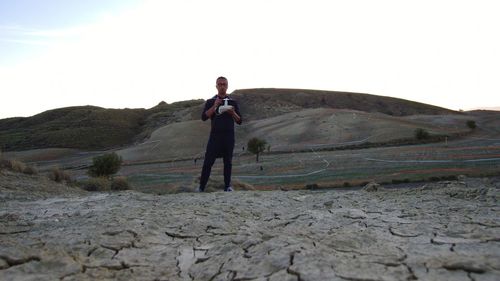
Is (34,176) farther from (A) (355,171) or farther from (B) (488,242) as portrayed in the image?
(A) (355,171)

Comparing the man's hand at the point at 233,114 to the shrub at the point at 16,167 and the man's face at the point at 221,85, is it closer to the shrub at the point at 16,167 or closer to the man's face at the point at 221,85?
the man's face at the point at 221,85

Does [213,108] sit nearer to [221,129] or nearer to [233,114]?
[233,114]

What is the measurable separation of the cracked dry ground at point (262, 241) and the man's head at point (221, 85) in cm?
247

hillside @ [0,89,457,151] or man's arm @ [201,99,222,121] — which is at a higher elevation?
hillside @ [0,89,457,151]

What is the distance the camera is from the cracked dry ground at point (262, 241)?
3.16 m

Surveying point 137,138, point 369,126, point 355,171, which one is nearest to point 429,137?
point 369,126

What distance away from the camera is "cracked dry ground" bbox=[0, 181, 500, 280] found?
10.4ft

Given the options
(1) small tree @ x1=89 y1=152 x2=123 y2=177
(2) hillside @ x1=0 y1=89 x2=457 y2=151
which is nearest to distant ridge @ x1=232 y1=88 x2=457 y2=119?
(2) hillside @ x1=0 y1=89 x2=457 y2=151

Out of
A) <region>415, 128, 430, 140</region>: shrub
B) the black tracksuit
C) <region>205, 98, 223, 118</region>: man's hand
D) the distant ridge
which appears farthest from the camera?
the distant ridge

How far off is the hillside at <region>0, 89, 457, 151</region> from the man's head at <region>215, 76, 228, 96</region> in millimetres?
67454

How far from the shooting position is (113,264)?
361 centimetres

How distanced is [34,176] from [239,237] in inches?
351

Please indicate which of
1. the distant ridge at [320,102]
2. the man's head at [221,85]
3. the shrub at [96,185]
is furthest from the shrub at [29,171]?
the distant ridge at [320,102]

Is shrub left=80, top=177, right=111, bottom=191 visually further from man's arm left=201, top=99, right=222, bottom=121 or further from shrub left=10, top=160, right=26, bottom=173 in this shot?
man's arm left=201, top=99, right=222, bottom=121
